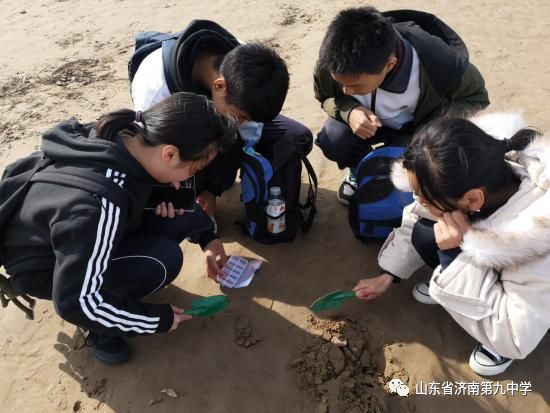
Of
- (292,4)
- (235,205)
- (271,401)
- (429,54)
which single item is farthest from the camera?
(292,4)

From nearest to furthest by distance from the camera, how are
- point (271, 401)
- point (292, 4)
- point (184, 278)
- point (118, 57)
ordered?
point (271, 401), point (184, 278), point (118, 57), point (292, 4)

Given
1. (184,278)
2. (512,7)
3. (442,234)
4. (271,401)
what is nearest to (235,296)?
(184,278)

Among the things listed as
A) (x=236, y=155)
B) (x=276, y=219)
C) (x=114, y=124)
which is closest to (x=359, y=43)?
(x=236, y=155)

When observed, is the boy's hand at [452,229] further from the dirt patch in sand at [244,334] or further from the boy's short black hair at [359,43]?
the dirt patch in sand at [244,334]

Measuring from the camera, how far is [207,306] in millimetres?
2197

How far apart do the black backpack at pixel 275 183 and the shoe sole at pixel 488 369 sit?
110cm

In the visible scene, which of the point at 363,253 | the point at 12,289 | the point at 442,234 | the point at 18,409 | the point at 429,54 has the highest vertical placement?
the point at 429,54

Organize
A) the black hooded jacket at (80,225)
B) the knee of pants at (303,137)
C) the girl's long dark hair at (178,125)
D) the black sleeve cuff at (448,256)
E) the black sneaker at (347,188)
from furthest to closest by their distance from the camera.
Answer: the black sneaker at (347,188) < the knee of pants at (303,137) < the black sleeve cuff at (448,256) < the girl's long dark hair at (178,125) < the black hooded jacket at (80,225)

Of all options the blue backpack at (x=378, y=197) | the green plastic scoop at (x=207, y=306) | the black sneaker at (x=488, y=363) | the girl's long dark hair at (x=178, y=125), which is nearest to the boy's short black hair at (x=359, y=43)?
the blue backpack at (x=378, y=197)

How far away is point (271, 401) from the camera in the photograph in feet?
6.43

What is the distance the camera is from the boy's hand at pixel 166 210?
2184 millimetres

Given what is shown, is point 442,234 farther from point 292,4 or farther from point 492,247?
point 292,4

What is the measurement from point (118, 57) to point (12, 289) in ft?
11.0

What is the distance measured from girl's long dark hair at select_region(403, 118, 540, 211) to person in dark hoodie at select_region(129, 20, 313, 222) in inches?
28.8
